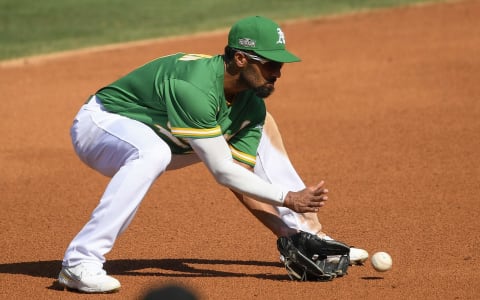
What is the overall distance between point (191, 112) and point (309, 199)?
832mm

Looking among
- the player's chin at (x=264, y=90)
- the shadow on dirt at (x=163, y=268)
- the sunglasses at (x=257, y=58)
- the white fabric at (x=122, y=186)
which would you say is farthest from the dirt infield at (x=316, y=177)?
the sunglasses at (x=257, y=58)

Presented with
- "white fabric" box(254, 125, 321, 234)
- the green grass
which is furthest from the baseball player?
the green grass

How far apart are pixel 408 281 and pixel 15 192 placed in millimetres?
4065

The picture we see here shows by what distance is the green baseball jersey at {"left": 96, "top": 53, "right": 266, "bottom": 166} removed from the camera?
5977 millimetres

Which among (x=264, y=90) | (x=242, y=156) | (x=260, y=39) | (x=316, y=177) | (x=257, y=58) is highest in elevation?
(x=260, y=39)

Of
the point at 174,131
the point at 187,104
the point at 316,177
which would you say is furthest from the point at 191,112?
the point at 316,177

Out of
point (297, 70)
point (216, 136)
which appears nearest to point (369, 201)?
point (216, 136)

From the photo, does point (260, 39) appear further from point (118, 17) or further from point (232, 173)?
point (118, 17)

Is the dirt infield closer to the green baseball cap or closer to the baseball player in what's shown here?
the baseball player

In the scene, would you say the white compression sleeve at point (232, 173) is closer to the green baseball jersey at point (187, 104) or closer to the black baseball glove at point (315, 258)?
the green baseball jersey at point (187, 104)

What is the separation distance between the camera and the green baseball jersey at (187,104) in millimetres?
5977

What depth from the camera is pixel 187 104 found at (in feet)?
19.6

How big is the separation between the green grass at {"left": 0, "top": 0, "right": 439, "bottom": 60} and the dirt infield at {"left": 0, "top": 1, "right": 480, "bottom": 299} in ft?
3.27

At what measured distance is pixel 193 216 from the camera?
26.6 ft
